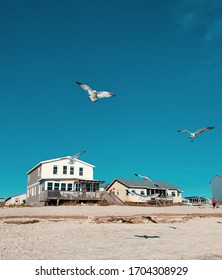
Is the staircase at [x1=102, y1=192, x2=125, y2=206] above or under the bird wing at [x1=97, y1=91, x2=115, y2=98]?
under

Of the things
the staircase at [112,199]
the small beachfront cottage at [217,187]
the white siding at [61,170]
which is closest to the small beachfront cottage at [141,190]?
the white siding at [61,170]

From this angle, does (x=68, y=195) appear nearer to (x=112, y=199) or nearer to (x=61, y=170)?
(x=112, y=199)

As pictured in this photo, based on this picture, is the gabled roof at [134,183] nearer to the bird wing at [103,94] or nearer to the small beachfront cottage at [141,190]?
the small beachfront cottage at [141,190]

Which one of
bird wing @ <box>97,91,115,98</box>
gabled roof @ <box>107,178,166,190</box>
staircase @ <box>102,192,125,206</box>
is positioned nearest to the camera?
bird wing @ <box>97,91,115,98</box>

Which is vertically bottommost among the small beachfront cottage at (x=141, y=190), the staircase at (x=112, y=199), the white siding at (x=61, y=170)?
the staircase at (x=112, y=199)

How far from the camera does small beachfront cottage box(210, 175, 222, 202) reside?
75.9m

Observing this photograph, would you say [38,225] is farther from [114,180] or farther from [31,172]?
[114,180]

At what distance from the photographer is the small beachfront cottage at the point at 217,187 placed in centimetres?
7590

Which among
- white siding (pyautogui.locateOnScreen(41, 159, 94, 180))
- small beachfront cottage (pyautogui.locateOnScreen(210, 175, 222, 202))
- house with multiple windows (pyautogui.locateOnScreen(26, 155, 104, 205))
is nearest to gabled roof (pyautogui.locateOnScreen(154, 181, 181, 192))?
small beachfront cottage (pyautogui.locateOnScreen(210, 175, 222, 202))

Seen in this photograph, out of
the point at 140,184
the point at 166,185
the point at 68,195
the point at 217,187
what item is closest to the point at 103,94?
the point at 68,195

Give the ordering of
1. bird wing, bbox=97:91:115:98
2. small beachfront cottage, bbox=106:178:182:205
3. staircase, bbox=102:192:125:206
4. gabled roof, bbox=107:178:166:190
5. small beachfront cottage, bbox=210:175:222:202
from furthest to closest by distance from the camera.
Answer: small beachfront cottage, bbox=210:175:222:202 < gabled roof, bbox=107:178:166:190 < small beachfront cottage, bbox=106:178:182:205 < staircase, bbox=102:192:125:206 < bird wing, bbox=97:91:115:98

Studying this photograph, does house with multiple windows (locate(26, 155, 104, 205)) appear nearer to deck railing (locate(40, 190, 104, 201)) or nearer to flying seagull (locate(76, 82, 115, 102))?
deck railing (locate(40, 190, 104, 201))

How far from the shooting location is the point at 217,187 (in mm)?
77188
